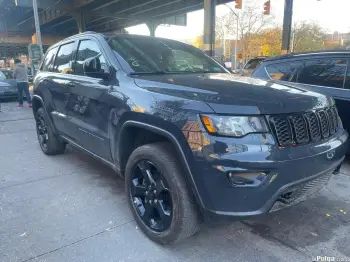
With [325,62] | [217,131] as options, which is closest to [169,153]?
[217,131]

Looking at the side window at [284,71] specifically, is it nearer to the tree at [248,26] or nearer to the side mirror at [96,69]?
the side mirror at [96,69]

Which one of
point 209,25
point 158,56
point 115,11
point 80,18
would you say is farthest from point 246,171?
point 80,18

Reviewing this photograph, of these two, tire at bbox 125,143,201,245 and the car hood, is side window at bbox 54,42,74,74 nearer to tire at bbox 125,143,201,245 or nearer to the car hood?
the car hood

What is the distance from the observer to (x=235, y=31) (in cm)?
3875

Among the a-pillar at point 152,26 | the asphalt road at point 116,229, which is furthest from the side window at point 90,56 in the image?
the a-pillar at point 152,26

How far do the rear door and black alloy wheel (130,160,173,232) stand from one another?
1.92ft

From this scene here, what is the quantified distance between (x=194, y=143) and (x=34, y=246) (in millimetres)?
1717

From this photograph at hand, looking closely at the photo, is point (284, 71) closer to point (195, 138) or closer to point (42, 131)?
point (195, 138)

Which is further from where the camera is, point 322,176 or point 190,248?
point 190,248

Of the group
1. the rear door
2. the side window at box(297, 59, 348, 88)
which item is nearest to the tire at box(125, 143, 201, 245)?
the rear door

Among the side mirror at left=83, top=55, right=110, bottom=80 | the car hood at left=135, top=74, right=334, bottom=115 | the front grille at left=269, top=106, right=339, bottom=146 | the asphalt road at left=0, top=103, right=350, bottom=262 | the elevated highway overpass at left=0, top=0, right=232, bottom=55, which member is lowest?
the asphalt road at left=0, top=103, right=350, bottom=262

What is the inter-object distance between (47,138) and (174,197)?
349cm

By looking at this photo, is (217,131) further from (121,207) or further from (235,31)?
(235,31)

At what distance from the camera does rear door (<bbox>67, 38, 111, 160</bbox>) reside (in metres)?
3.06
